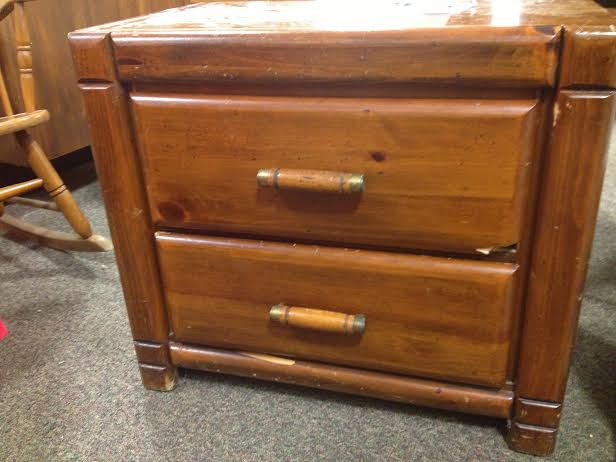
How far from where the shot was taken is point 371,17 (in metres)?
0.62

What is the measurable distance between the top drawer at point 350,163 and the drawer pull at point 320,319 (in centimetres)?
9

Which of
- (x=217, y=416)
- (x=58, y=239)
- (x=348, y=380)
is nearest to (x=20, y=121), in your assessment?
(x=58, y=239)

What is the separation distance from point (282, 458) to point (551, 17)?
0.56 meters

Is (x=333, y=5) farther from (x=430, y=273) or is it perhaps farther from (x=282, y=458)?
(x=282, y=458)

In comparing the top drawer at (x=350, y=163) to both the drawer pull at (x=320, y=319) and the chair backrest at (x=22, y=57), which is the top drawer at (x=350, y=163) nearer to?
the drawer pull at (x=320, y=319)

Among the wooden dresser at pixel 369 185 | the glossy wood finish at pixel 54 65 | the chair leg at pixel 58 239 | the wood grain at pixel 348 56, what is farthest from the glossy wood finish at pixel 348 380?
the glossy wood finish at pixel 54 65

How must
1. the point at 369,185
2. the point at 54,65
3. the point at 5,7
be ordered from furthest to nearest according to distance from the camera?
the point at 54,65 → the point at 5,7 → the point at 369,185

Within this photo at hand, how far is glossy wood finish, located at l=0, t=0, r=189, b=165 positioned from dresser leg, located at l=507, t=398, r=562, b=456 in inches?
42.8

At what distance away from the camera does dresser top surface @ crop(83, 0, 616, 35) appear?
0.54 m

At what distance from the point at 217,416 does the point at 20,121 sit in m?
0.69

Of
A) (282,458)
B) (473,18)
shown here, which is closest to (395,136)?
(473,18)

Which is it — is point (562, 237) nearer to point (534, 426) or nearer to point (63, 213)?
point (534, 426)

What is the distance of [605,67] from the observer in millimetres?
488

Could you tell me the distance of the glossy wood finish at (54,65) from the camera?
4.22 feet
